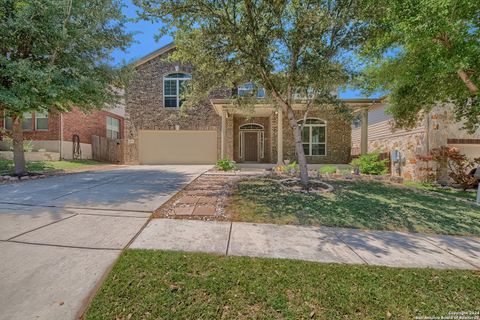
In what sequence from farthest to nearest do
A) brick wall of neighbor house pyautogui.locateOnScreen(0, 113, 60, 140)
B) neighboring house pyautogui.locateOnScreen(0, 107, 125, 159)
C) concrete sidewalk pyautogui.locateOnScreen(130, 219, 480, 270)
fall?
brick wall of neighbor house pyautogui.locateOnScreen(0, 113, 60, 140), neighboring house pyautogui.locateOnScreen(0, 107, 125, 159), concrete sidewalk pyautogui.locateOnScreen(130, 219, 480, 270)

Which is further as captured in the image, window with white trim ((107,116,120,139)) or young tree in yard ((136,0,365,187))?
window with white trim ((107,116,120,139))

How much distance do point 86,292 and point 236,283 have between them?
1414mm

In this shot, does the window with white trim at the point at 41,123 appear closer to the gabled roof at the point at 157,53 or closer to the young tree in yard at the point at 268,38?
the gabled roof at the point at 157,53

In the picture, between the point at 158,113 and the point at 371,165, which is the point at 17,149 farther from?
the point at 371,165

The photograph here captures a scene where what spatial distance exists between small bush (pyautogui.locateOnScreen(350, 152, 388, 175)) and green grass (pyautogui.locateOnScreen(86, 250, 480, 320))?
8.18 m

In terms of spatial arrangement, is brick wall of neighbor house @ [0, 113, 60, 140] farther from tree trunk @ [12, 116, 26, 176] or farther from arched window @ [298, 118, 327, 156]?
arched window @ [298, 118, 327, 156]

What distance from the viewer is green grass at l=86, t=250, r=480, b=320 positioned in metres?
2.03

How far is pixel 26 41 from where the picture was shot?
7219mm

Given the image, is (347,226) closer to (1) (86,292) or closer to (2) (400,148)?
(1) (86,292)

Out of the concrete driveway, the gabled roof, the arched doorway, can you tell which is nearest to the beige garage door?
the arched doorway

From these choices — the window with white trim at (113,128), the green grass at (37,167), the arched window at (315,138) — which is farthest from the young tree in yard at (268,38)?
the window with white trim at (113,128)

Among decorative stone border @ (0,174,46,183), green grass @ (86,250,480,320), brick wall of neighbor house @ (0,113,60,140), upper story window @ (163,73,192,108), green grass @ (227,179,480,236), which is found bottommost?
green grass @ (86,250,480,320)

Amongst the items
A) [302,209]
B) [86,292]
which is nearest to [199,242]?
[86,292]

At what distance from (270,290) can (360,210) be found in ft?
11.6
